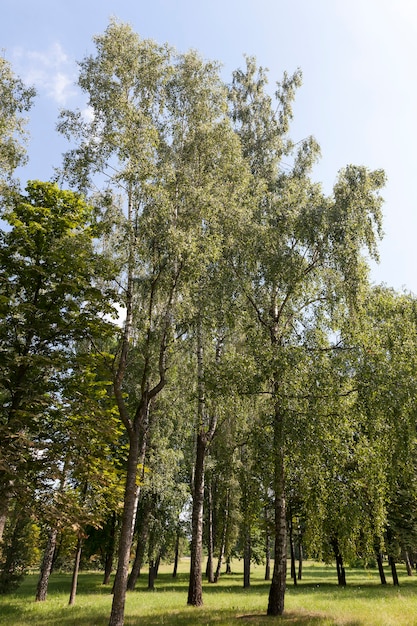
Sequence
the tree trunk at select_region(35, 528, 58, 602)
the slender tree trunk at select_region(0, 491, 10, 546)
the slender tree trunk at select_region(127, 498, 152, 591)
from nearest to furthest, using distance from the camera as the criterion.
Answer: the slender tree trunk at select_region(0, 491, 10, 546) → the tree trunk at select_region(35, 528, 58, 602) → the slender tree trunk at select_region(127, 498, 152, 591)

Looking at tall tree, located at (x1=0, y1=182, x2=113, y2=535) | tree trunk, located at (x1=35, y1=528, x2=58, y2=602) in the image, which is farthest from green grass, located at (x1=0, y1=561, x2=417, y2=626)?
tall tree, located at (x1=0, y1=182, x2=113, y2=535)

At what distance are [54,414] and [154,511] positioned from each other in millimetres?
16086

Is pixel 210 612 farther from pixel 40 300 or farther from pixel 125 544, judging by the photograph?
pixel 40 300

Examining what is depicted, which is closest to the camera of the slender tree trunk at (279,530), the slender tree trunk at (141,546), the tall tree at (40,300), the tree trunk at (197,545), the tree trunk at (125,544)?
the tree trunk at (125,544)

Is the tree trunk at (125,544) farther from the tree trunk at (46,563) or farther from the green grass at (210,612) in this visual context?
the tree trunk at (46,563)

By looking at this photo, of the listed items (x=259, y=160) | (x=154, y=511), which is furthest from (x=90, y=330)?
(x=154, y=511)

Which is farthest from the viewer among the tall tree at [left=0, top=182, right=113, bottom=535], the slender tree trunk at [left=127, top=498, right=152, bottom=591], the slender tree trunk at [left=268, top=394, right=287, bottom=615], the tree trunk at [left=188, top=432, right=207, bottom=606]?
the slender tree trunk at [left=127, top=498, right=152, bottom=591]

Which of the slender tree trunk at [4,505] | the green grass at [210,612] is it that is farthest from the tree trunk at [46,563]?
the slender tree trunk at [4,505]

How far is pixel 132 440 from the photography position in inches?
552

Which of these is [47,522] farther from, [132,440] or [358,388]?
[358,388]

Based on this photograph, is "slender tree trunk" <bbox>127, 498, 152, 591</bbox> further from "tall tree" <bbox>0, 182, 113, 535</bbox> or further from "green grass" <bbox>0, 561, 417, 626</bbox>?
"tall tree" <bbox>0, 182, 113, 535</bbox>

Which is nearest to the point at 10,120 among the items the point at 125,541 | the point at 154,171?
the point at 154,171

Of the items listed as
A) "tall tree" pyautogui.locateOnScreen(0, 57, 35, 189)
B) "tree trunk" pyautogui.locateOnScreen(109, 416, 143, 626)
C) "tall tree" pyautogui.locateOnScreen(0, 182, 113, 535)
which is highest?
"tall tree" pyautogui.locateOnScreen(0, 57, 35, 189)

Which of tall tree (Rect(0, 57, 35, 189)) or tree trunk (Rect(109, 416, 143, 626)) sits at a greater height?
tall tree (Rect(0, 57, 35, 189))
